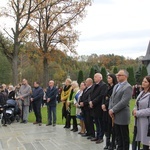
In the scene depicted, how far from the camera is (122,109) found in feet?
24.4

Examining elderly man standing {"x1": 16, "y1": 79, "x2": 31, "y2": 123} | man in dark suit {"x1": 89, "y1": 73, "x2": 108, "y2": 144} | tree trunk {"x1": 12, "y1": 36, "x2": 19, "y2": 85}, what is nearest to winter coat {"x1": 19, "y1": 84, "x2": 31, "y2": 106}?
elderly man standing {"x1": 16, "y1": 79, "x2": 31, "y2": 123}

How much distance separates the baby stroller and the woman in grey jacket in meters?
8.17

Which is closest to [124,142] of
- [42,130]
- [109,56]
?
[42,130]

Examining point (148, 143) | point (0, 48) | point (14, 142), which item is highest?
point (0, 48)

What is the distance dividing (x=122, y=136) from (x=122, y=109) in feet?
2.02

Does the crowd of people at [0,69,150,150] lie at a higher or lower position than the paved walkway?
higher

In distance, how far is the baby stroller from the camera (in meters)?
13.7

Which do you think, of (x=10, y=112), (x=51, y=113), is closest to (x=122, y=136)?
(x=51, y=113)

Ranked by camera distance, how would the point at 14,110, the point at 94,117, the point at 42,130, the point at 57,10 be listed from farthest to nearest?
the point at 57,10, the point at 14,110, the point at 42,130, the point at 94,117

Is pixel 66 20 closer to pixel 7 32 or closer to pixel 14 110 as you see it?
pixel 7 32

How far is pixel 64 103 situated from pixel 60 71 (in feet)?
72.5

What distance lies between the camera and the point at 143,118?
21.4 ft

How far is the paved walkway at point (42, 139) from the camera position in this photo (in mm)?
8859

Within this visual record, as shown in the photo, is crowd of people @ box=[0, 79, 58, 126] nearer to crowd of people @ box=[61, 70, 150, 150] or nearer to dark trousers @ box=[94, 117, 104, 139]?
crowd of people @ box=[61, 70, 150, 150]
